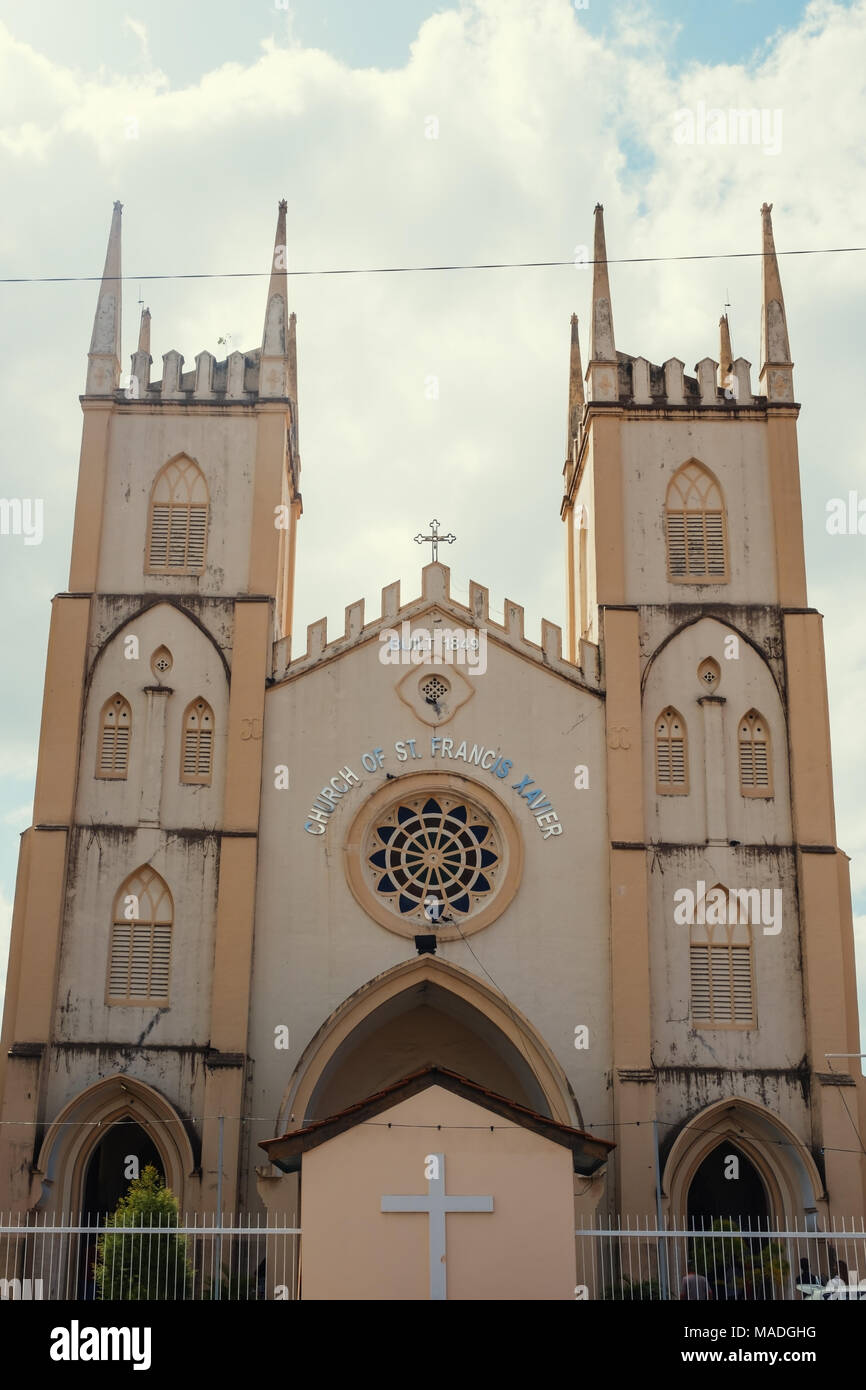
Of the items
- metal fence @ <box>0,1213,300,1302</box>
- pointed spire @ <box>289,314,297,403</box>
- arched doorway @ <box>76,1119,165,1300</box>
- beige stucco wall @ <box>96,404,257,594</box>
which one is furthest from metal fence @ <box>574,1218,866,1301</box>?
pointed spire @ <box>289,314,297,403</box>

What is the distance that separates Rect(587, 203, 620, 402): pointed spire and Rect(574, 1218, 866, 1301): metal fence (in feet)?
46.0

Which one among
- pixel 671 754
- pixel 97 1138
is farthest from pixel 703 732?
pixel 97 1138

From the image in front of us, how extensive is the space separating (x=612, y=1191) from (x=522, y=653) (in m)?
8.59

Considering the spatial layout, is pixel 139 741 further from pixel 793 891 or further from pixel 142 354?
pixel 793 891

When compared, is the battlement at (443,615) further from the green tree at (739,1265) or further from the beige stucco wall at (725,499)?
the green tree at (739,1265)

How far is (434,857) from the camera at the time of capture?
24047mm

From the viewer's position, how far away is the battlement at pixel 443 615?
2494 cm

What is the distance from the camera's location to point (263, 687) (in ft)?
80.6

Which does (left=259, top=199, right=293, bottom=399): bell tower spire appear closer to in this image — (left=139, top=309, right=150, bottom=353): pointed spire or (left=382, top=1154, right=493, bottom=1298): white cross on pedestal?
(left=139, top=309, right=150, bottom=353): pointed spire

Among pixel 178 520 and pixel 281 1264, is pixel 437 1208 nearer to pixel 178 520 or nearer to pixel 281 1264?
pixel 281 1264

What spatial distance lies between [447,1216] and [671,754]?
39.4 ft

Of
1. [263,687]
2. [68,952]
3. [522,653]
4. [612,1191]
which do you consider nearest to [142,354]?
[263,687]

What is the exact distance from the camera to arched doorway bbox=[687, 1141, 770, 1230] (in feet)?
77.6
